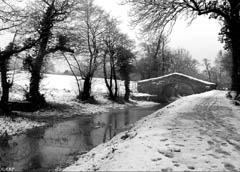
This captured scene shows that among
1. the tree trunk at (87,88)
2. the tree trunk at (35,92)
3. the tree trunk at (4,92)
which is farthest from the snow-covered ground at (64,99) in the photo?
the tree trunk at (4,92)

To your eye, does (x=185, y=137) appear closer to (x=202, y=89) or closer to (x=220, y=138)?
(x=220, y=138)

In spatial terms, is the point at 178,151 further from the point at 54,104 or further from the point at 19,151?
the point at 54,104

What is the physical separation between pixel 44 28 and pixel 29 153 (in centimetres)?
1042

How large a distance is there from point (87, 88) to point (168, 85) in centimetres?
1951

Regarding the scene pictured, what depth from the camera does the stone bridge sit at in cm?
3841

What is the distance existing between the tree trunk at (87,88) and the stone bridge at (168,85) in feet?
46.2

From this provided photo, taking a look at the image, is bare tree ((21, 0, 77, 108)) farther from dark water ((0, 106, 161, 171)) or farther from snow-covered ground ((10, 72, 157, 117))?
dark water ((0, 106, 161, 171))

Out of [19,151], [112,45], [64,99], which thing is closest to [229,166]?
[19,151]

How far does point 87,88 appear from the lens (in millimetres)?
25641

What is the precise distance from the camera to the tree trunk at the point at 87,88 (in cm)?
2512

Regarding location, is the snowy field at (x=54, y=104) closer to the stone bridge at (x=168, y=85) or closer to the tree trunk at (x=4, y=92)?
the tree trunk at (x=4, y=92)

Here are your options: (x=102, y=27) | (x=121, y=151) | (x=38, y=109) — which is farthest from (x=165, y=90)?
(x=121, y=151)

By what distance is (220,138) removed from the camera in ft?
20.3

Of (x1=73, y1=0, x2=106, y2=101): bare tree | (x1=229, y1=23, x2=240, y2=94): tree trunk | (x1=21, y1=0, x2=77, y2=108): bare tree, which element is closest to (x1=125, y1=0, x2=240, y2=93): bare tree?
(x1=229, y1=23, x2=240, y2=94): tree trunk
